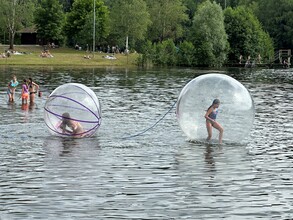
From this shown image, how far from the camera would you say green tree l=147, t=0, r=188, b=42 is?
→ 13838cm

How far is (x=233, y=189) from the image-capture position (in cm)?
1852

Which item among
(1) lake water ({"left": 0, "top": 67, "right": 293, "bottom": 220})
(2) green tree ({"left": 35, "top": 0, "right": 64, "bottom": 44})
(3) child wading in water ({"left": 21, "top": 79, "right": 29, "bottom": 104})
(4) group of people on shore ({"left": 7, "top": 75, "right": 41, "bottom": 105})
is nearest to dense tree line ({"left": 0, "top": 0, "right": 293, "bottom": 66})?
(2) green tree ({"left": 35, "top": 0, "right": 64, "bottom": 44})

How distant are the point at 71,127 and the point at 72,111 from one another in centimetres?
A: 85

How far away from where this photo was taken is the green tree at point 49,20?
12775cm

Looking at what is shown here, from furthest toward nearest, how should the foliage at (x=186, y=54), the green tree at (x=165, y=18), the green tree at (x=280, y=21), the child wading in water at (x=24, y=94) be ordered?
the green tree at (x=280, y=21), the green tree at (x=165, y=18), the foliage at (x=186, y=54), the child wading in water at (x=24, y=94)

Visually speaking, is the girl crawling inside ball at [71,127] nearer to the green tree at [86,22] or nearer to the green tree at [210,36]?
the green tree at [210,36]

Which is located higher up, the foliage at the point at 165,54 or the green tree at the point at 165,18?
the green tree at the point at 165,18

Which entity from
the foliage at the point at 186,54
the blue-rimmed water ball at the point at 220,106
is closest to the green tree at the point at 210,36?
the foliage at the point at 186,54

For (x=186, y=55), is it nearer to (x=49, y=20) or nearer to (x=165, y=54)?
(x=165, y=54)

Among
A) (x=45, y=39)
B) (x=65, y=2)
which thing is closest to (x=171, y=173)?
(x=45, y=39)

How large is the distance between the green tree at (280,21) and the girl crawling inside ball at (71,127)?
119m

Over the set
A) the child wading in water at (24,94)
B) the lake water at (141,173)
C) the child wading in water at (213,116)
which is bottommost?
the lake water at (141,173)

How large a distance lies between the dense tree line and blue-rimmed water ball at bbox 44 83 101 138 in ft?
270

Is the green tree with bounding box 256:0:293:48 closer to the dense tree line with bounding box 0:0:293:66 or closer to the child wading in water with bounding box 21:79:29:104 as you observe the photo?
the dense tree line with bounding box 0:0:293:66
